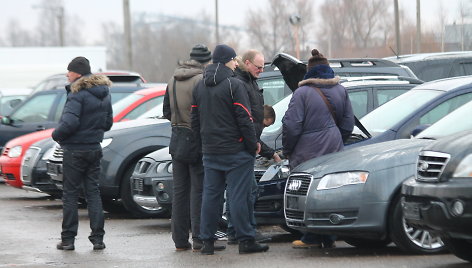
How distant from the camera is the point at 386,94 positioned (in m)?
11.5

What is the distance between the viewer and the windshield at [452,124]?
8.85m

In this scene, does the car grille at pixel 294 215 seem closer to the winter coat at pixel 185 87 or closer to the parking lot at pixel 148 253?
the parking lot at pixel 148 253

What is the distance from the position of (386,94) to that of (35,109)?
8.80 m

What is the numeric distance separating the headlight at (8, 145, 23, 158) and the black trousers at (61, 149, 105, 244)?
6343 mm

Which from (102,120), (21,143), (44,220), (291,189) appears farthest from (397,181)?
(21,143)

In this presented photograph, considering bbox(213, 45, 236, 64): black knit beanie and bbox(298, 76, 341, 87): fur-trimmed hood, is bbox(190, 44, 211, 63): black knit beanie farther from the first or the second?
bbox(298, 76, 341, 87): fur-trimmed hood

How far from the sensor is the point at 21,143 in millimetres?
16016

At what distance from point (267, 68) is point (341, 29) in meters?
33.8

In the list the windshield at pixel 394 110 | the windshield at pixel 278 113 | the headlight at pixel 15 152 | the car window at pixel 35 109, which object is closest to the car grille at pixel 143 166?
the windshield at pixel 278 113

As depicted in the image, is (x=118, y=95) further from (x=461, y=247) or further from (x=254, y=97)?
(x=461, y=247)

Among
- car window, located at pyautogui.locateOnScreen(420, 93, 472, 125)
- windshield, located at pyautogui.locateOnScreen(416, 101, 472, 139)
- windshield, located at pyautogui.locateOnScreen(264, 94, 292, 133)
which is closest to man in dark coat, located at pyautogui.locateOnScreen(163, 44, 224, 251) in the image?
windshield, located at pyautogui.locateOnScreen(264, 94, 292, 133)

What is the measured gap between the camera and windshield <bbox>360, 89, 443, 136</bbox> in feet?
32.8

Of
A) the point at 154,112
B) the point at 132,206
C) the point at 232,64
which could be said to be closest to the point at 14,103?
the point at 154,112

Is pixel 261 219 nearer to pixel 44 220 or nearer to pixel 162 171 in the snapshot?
pixel 162 171
